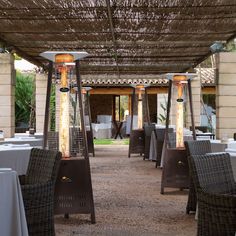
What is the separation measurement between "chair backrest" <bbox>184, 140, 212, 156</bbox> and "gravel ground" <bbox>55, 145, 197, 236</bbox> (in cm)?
67

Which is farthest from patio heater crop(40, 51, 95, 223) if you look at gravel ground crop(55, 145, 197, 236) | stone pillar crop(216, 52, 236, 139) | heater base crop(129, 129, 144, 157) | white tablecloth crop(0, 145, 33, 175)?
heater base crop(129, 129, 144, 157)

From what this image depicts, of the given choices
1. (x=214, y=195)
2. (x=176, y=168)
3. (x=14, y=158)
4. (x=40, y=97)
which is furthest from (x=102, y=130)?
(x=214, y=195)

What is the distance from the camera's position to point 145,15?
21.8ft

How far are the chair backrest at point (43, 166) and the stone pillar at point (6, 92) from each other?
16.0 ft

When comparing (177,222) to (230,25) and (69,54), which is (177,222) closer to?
(69,54)

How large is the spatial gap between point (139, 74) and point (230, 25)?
8105mm

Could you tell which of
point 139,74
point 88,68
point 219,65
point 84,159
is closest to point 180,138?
point 84,159

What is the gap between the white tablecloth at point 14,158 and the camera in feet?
16.8

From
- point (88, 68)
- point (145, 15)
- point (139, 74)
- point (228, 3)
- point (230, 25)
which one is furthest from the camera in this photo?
point (139, 74)

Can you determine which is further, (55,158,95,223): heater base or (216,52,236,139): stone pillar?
(216,52,236,139): stone pillar

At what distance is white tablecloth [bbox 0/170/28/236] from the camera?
3254 millimetres

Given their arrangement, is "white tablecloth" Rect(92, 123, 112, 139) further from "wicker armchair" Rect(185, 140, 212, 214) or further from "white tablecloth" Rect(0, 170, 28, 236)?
"white tablecloth" Rect(0, 170, 28, 236)

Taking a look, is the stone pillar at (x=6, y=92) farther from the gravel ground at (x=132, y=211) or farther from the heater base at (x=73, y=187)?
the heater base at (x=73, y=187)

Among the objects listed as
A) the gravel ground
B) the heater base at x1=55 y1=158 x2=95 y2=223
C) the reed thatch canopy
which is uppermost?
the reed thatch canopy
